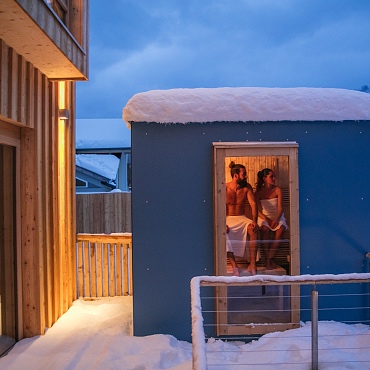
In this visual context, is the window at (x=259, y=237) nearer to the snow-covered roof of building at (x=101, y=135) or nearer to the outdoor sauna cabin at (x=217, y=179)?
the outdoor sauna cabin at (x=217, y=179)

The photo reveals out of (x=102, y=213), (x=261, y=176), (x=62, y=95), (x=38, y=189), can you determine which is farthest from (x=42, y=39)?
(x=102, y=213)

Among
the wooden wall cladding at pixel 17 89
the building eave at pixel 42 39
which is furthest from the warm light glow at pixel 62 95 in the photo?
the wooden wall cladding at pixel 17 89

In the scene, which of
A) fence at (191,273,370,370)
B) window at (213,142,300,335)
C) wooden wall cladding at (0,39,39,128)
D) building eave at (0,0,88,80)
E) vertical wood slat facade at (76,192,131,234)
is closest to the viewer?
fence at (191,273,370,370)

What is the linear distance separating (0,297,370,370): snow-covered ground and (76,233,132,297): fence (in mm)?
1567

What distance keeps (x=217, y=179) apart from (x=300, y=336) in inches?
72.9

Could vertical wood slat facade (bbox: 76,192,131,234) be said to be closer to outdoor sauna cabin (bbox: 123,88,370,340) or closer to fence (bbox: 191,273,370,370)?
outdoor sauna cabin (bbox: 123,88,370,340)

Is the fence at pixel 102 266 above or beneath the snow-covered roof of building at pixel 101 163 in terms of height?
beneath

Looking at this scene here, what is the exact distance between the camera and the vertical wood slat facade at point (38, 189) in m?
4.63

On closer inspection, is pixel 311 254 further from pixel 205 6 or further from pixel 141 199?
pixel 205 6

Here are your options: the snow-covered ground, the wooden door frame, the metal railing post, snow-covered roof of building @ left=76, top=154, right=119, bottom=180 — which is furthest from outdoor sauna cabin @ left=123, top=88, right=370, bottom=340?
snow-covered roof of building @ left=76, top=154, right=119, bottom=180

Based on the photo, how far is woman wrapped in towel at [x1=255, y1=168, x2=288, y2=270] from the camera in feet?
16.5

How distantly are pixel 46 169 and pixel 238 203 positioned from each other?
2.53m

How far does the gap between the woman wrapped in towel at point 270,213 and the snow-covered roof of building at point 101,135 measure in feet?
39.9

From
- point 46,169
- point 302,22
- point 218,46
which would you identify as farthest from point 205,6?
point 46,169
